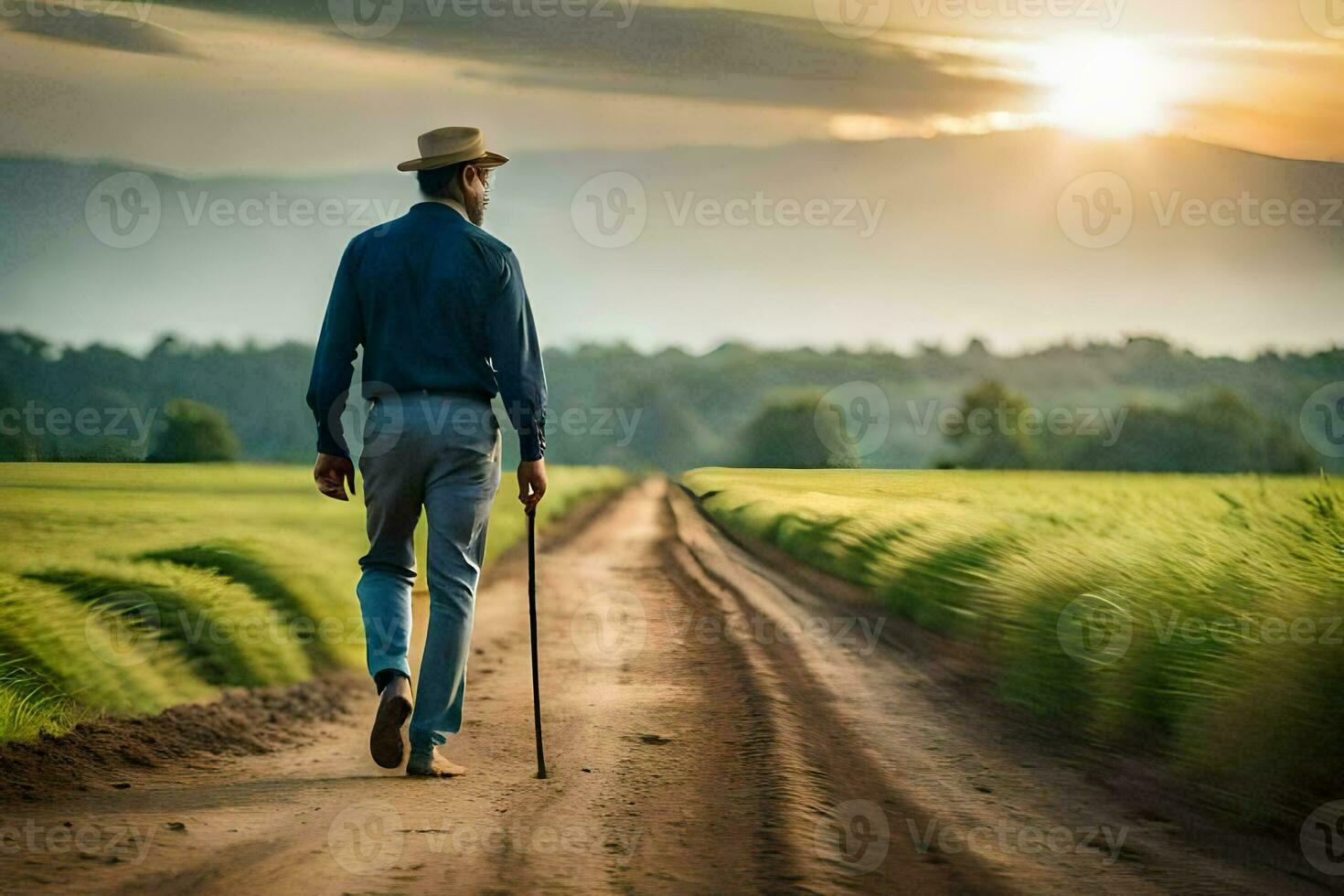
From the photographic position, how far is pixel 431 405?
494 cm

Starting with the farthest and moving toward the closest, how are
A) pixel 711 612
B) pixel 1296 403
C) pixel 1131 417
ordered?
1. pixel 1131 417
2. pixel 1296 403
3. pixel 711 612

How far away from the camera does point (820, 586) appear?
13.4 meters

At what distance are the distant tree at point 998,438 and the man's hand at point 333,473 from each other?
2353 cm

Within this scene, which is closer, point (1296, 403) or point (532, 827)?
point (532, 827)

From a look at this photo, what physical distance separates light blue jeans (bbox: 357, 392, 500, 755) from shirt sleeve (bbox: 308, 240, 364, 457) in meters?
0.19

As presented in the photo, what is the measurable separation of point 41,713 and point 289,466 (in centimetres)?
601

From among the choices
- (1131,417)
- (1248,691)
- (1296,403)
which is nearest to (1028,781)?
(1248,691)

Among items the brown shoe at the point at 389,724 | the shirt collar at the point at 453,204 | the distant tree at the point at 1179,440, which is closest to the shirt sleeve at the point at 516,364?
the shirt collar at the point at 453,204

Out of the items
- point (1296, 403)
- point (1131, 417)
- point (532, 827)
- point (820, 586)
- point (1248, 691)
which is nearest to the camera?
point (532, 827)

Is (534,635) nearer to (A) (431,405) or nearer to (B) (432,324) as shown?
(A) (431,405)

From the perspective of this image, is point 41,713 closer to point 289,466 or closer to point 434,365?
point 434,365

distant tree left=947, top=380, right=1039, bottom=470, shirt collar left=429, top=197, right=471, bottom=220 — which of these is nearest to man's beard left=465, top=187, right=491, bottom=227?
shirt collar left=429, top=197, right=471, bottom=220

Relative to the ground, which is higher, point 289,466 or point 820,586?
point 289,466

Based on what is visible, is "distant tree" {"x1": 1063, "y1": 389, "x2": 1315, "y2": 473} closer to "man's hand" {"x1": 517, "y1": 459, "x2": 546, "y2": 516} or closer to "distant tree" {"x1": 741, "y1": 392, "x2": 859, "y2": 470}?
"distant tree" {"x1": 741, "y1": 392, "x2": 859, "y2": 470}
